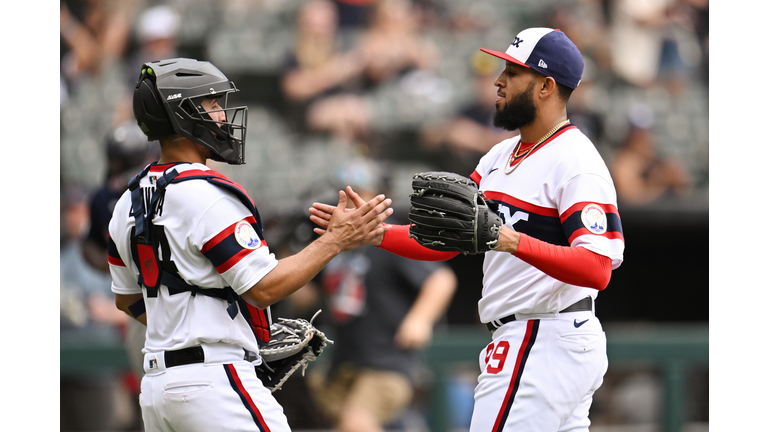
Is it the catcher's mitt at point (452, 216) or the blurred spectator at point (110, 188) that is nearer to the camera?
the catcher's mitt at point (452, 216)

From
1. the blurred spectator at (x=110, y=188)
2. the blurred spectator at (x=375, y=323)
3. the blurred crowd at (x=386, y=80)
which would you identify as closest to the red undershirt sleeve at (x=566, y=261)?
the blurred spectator at (x=375, y=323)

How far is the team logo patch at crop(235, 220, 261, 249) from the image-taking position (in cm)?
312

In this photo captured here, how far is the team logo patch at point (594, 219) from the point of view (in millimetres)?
3348

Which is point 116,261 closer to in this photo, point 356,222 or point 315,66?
point 356,222

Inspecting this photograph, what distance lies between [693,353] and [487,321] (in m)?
4.33

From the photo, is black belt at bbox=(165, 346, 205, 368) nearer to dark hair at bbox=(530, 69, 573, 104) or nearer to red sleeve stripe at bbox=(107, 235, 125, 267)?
red sleeve stripe at bbox=(107, 235, 125, 267)

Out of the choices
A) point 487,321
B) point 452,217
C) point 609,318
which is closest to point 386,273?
point 487,321

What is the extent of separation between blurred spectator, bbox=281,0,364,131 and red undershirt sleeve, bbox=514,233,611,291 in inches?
270

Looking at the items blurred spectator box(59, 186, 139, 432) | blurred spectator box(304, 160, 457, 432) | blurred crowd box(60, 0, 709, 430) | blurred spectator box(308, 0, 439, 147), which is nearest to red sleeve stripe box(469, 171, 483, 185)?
blurred spectator box(304, 160, 457, 432)

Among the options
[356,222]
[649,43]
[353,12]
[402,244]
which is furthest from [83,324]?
[649,43]

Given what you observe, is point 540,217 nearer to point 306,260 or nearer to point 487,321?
point 487,321

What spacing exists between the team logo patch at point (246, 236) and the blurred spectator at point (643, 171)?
266 inches

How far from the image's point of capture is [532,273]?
3590mm

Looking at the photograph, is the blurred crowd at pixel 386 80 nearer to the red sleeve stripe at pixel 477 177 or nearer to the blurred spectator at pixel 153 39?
the blurred spectator at pixel 153 39
